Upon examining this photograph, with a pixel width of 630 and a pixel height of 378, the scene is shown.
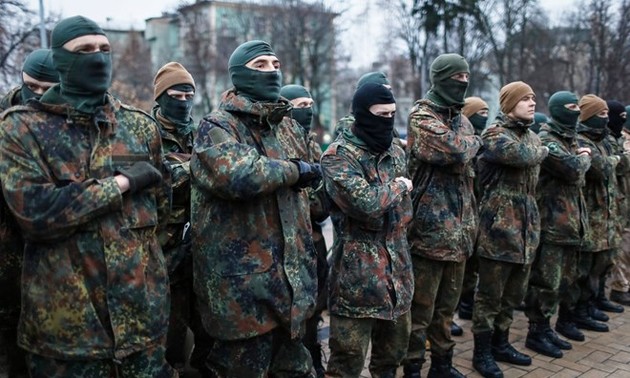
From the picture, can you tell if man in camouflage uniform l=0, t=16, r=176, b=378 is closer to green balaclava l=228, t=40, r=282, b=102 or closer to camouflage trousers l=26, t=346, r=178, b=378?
camouflage trousers l=26, t=346, r=178, b=378

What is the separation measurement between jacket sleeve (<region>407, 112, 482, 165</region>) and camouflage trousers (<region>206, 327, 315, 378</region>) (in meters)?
1.68

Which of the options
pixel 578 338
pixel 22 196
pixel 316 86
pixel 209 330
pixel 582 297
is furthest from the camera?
pixel 316 86

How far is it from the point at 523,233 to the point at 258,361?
8.65 ft

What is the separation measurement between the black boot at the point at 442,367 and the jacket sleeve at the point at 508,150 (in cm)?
157

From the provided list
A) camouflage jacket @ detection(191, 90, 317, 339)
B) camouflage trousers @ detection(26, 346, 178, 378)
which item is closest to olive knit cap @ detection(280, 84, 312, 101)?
camouflage jacket @ detection(191, 90, 317, 339)

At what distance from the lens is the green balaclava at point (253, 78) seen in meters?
A: 3.25

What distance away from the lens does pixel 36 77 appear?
3520 mm

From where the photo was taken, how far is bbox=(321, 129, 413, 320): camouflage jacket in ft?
11.6

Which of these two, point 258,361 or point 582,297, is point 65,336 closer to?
point 258,361

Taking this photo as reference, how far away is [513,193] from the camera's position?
191 inches

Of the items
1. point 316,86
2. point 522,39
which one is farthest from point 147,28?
point 522,39

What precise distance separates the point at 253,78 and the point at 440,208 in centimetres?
180

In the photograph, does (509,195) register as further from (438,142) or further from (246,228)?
(246,228)

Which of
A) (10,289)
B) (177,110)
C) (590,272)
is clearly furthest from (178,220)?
(590,272)
